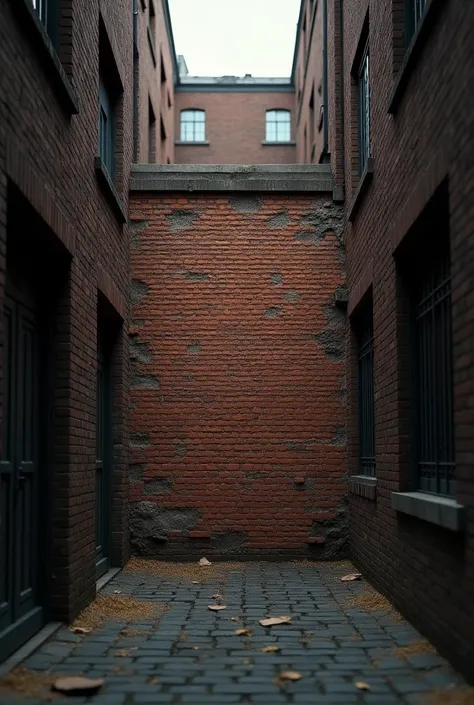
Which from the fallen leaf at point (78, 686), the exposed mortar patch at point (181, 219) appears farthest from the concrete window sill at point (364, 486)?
the fallen leaf at point (78, 686)

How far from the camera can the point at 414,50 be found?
6.53 m

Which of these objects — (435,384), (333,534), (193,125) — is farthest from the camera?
(193,125)

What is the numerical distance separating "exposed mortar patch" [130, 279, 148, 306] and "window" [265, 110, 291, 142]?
22.3 m

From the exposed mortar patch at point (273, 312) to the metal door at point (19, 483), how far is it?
5001 millimetres

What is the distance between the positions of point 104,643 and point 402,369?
10.8ft

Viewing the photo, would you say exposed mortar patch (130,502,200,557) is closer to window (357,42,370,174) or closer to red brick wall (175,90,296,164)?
window (357,42,370,174)

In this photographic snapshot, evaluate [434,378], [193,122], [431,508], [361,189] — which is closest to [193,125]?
[193,122]

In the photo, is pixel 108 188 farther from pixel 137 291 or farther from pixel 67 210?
pixel 137 291

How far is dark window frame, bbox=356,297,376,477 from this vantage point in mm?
Result: 10152

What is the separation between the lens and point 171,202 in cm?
1191

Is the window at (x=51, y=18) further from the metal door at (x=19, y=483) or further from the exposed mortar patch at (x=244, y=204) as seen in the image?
the exposed mortar patch at (x=244, y=204)

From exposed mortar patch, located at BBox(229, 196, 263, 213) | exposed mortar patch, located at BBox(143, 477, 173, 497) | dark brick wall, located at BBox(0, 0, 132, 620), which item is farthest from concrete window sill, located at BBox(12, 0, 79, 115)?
exposed mortar patch, located at BBox(143, 477, 173, 497)

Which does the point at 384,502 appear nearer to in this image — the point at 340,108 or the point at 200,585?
the point at 200,585

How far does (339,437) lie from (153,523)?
263 cm
